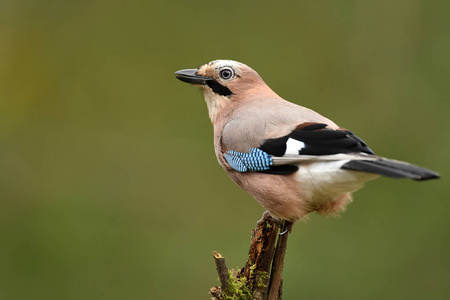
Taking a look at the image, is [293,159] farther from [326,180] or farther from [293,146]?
[326,180]

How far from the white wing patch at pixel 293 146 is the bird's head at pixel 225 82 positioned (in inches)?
32.8

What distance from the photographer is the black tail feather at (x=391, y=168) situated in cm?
283

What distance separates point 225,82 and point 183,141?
8.66 ft

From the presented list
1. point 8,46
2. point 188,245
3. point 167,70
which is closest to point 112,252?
point 188,245

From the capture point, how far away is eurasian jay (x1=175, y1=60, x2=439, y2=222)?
333 cm

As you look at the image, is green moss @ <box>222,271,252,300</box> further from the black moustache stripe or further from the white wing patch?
the black moustache stripe

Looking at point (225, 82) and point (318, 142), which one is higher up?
point (225, 82)

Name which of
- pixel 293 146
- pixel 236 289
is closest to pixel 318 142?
pixel 293 146

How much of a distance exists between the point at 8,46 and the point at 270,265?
477 centimetres

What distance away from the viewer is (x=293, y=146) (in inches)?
137

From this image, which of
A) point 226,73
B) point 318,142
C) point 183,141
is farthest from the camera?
point 183,141

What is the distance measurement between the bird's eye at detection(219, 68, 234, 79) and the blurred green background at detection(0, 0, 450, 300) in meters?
2.13

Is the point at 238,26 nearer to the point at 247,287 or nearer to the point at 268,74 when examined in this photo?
the point at 268,74

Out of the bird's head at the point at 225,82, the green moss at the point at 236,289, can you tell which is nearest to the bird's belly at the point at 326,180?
the green moss at the point at 236,289
